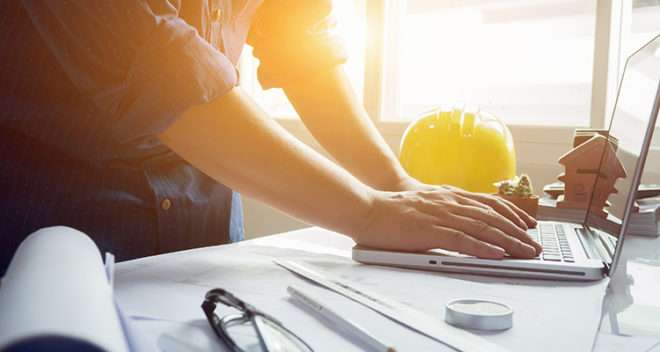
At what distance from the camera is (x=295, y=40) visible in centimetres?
97

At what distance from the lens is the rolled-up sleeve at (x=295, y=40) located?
0.98m

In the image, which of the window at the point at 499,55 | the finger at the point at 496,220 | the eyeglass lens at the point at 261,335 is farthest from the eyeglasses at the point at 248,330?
the window at the point at 499,55

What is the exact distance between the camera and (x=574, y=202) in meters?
0.95

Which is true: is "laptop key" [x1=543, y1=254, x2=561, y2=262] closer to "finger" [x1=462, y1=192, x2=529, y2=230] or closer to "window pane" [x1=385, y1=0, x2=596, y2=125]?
"finger" [x1=462, y1=192, x2=529, y2=230]

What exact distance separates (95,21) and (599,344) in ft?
1.76

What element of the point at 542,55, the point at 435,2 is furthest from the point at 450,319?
the point at 435,2

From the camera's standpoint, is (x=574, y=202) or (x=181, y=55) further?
(x=574, y=202)

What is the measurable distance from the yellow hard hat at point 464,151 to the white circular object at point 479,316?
0.53m

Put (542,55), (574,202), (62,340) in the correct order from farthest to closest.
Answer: (542,55) → (574,202) → (62,340)

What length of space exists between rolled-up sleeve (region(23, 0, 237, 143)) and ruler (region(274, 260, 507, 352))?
0.22m

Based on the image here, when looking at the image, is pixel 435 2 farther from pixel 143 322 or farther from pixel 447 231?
pixel 143 322

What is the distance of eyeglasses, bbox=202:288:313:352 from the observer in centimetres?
39

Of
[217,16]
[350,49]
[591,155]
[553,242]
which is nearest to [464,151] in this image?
[591,155]

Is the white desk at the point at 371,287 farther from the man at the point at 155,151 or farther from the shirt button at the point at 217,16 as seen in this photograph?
the shirt button at the point at 217,16
